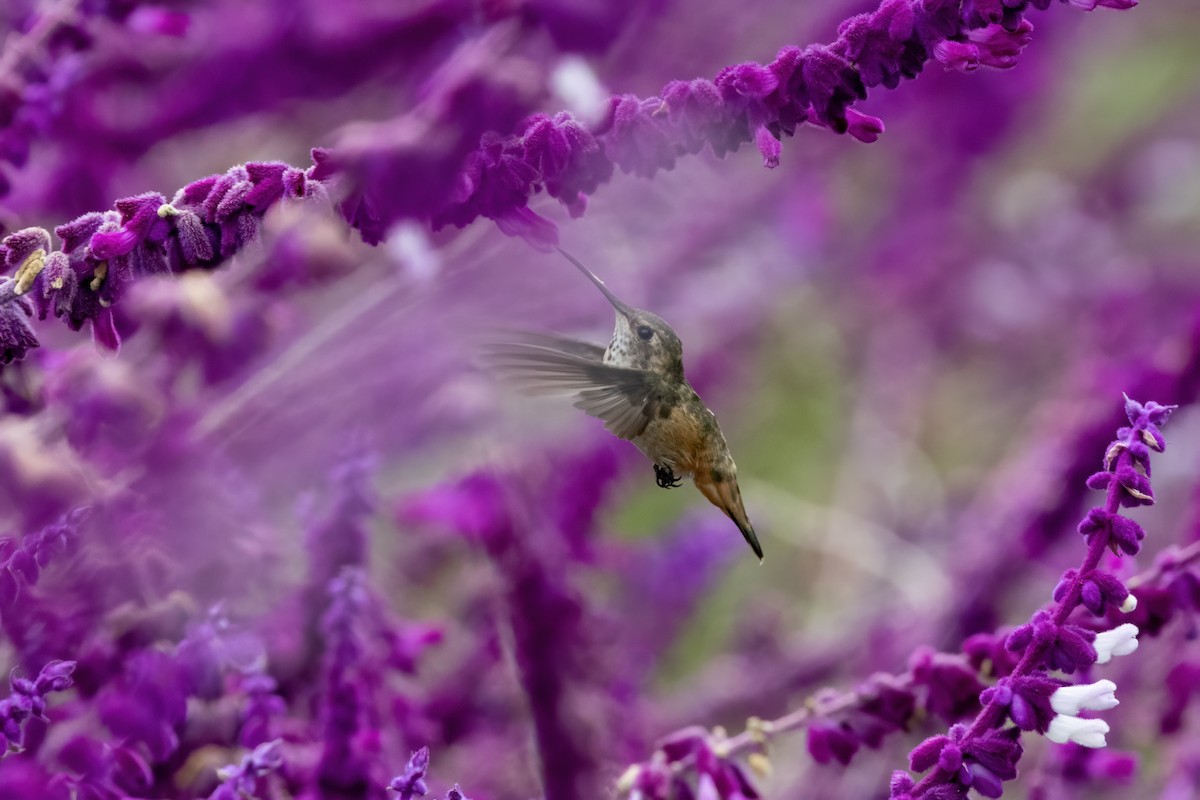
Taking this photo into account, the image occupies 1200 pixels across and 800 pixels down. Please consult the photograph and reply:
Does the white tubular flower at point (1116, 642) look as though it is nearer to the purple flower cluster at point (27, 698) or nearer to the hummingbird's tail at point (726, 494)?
the hummingbird's tail at point (726, 494)

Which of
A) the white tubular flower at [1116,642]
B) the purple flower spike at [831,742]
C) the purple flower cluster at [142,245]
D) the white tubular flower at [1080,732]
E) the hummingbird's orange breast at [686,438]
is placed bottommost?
the purple flower spike at [831,742]

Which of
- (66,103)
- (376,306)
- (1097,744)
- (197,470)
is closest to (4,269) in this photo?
(197,470)

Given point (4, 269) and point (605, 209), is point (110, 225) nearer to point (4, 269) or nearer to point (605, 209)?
point (4, 269)

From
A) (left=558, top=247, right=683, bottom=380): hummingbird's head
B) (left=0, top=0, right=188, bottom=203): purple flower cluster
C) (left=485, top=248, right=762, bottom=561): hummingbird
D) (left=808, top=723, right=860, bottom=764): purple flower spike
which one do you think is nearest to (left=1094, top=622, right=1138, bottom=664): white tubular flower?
(left=808, top=723, right=860, bottom=764): purple flower spike

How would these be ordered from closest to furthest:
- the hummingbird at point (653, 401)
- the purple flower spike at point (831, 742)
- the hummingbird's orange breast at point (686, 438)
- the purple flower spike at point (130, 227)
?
the purple flower spike at point (130, 227), the purple flower spike at point (831, 742), the hummingbird at point (653, 401), the hummingbird's orange breast at point (686, 438)

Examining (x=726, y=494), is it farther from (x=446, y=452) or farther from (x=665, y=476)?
(x=446, y=452)

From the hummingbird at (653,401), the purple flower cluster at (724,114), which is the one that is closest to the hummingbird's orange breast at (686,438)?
the hummingbird at (653,401)

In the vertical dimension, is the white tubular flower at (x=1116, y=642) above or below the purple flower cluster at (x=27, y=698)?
below
